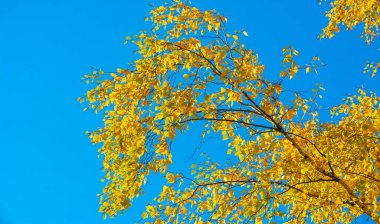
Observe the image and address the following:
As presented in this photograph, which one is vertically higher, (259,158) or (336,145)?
(259,158)

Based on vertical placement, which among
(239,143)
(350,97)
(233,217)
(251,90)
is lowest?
(233,217)

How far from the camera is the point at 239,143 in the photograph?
7062 mm

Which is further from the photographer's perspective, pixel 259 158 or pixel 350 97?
pixel 350 97

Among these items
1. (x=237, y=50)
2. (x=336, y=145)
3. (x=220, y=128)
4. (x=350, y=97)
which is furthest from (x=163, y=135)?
(x=350, y=97)

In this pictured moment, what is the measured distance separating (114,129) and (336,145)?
3.43 meters

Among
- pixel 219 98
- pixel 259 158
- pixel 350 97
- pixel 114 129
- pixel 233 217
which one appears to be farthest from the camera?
pixel 350 97

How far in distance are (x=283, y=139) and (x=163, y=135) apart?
102 inches

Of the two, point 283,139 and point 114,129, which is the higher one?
point 283,139

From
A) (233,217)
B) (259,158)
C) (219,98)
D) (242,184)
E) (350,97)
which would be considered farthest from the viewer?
(350,97)

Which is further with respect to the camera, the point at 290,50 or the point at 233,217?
the point at 233,217

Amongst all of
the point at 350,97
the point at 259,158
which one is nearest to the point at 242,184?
the point at 259,158

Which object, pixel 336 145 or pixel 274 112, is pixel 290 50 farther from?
pixel 336 145

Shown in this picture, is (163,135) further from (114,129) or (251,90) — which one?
(251,90)

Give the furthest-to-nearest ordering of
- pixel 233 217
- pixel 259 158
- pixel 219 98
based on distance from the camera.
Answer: pixel 259 158 → pixel 233 217 → pixel 219 98
